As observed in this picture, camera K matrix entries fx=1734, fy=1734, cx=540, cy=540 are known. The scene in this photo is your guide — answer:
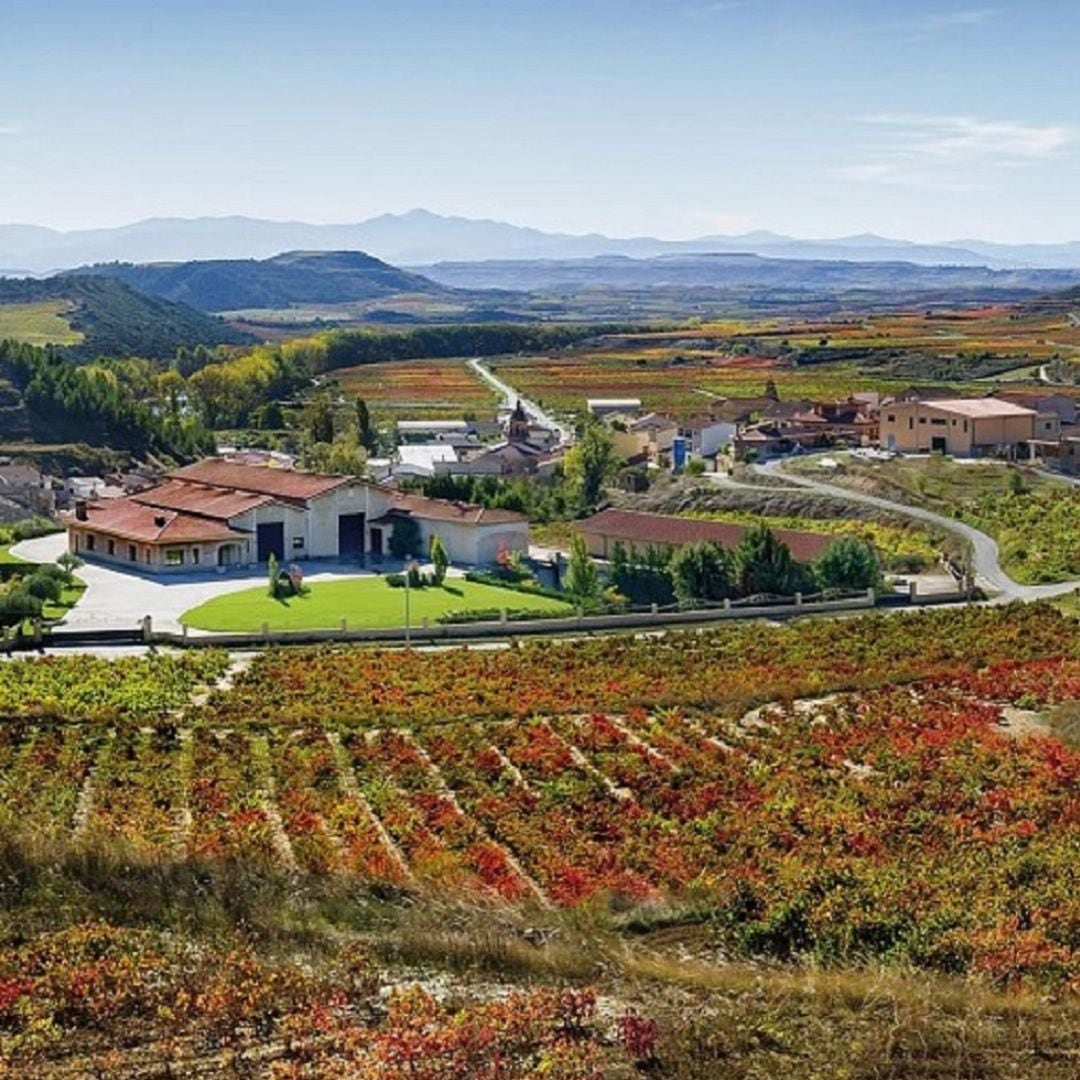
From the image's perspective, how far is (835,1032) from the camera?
10.8 metres

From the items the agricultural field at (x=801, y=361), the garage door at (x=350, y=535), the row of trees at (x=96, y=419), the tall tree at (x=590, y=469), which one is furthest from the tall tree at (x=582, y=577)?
the agricultural field at (x=801, y=361)

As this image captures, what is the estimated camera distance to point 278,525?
46375 mm

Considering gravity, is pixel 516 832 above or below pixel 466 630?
above

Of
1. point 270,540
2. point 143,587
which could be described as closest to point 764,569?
point 270,540

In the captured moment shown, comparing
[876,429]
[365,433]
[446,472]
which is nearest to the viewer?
[446,472]

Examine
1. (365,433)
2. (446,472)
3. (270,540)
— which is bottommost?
(446,472)

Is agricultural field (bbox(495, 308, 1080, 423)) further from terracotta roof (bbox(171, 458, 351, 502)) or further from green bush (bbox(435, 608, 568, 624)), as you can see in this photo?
green bush (bbox(435, 608, 568, 624))

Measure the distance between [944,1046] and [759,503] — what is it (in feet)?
143

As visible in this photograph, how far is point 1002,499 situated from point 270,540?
2096 centimetres

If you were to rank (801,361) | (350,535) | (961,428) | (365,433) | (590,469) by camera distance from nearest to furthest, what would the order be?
(350,535) < (590,469) < (961,428) < (365,433) < (801,361)

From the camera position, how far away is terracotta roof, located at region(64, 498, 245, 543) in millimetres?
44562

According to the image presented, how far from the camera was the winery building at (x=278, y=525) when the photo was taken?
44.8 m

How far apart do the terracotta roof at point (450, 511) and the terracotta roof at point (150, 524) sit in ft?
16.2

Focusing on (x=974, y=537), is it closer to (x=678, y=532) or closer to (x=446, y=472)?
(x=678, y=532)
